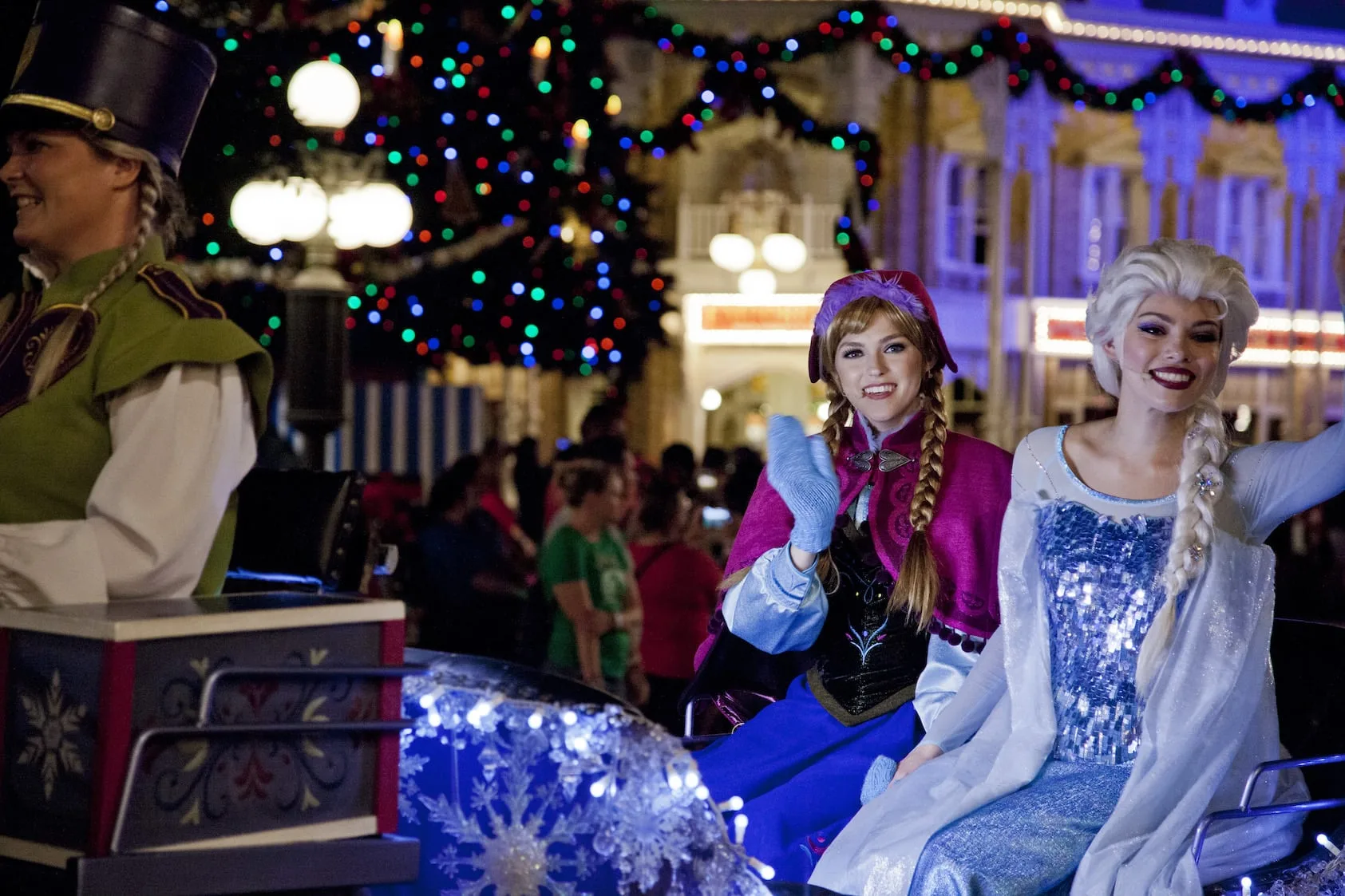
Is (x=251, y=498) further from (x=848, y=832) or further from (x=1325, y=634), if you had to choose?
(x=1325, y=634)

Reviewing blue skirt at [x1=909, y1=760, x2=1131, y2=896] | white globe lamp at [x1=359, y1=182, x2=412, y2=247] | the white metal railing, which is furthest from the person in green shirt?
the white metal railing

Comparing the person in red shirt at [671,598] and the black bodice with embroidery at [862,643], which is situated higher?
the black bodice with embroidery at [862,643]

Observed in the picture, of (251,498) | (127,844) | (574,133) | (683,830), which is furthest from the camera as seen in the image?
(574,133)

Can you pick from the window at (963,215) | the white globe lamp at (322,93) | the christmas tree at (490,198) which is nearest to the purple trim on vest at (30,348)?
the white globe lamp at (322,93)

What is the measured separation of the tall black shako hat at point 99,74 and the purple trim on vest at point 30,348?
0.97ft

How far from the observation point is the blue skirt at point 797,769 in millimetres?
3826

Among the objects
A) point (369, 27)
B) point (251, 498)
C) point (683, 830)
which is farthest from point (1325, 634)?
point (369, 27)

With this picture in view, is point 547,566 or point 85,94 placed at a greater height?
point 85,94

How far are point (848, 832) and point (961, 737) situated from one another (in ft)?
1.10

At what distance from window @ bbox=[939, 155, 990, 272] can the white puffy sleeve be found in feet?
72.0

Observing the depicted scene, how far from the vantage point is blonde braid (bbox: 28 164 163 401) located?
2.83 meters

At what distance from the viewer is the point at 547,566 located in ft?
24.4

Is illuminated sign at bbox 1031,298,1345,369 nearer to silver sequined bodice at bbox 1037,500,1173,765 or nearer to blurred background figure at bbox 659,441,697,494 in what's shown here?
blurred background figure at bbox 659,441,697,494

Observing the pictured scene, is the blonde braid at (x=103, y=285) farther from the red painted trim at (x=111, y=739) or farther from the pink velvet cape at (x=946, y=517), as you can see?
the pink velvet cape at (x=946, y=517)
